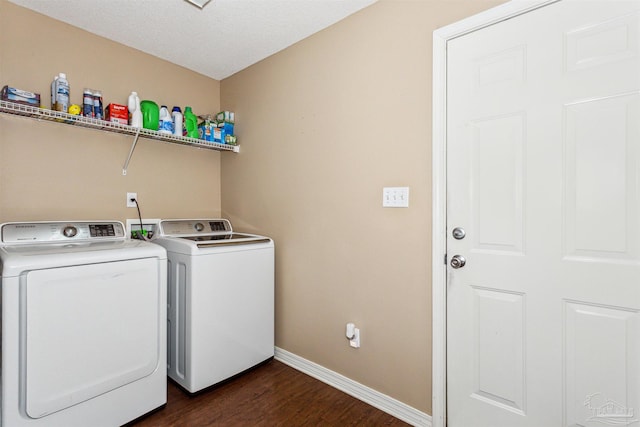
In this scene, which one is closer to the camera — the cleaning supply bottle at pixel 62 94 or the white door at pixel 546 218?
the white door at pixel 546 218

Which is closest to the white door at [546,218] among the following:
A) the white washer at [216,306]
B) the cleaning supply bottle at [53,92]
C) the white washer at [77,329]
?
the white washer at [216,306]

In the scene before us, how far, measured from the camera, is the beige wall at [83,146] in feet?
6.20

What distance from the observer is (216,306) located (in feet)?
6.52

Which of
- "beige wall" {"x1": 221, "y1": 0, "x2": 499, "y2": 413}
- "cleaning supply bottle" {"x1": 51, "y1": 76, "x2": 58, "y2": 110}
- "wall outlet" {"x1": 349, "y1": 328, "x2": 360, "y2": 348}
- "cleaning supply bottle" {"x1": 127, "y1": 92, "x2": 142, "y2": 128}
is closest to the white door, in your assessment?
"beige wall" {"x1": 221, "y1": 0, "x2": 499, "y2": 413}

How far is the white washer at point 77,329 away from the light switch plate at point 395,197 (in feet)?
4.25

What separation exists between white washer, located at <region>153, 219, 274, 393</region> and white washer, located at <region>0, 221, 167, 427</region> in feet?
0.52

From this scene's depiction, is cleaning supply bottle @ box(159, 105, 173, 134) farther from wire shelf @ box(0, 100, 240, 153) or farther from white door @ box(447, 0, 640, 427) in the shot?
white door @ box(447, 0, 640, 427)

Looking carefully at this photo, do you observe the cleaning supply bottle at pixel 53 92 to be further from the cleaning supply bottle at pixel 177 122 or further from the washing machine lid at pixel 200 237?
the washing machine lid at pixel 200 237

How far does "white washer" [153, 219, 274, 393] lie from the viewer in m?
1.90

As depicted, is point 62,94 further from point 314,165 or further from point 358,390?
point 358,390

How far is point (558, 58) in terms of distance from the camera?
4.22 ft

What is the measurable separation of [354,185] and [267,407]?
1.39m

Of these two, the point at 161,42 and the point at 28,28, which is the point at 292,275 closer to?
the point at 161,42

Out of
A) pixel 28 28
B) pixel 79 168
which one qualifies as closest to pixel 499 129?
pixel 79 168
